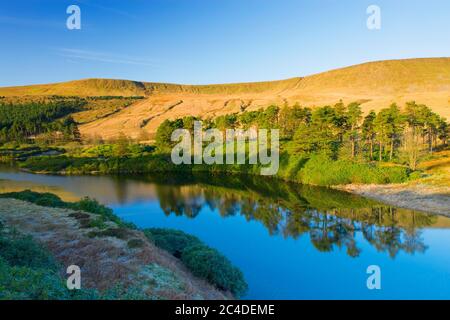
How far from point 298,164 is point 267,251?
94.7 feet

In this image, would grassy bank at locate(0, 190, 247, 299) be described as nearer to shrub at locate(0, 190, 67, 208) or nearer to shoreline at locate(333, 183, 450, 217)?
shrub at locate(0, 190, 67, 208)

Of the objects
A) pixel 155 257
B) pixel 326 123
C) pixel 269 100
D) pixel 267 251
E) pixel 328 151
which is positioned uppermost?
pixel 269 100

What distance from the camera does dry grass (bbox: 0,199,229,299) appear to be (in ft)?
41.3

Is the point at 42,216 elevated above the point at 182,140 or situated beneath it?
situated beneath

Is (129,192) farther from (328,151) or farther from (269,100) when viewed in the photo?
(269,100)

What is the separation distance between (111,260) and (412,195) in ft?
102

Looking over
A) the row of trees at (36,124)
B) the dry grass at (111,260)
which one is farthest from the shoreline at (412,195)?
the row of trees at (36,124)

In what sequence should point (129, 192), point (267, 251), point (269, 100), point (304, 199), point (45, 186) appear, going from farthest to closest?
point (269, 100) < point (45, 186) < point (129, 192) < point (304, 199) < point (267, 251)

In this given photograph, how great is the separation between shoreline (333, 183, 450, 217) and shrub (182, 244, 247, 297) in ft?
71.2

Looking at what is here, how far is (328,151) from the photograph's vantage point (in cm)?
4888

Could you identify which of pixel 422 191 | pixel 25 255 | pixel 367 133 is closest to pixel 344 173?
pixel 422 191

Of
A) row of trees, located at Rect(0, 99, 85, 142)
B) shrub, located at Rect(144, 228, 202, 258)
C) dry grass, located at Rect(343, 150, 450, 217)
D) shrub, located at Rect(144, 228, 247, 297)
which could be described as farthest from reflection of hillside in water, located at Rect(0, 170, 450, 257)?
row of trees, located at Rect(0, 99, 85, 142)

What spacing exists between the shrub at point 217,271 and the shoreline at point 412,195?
21.7 metres
